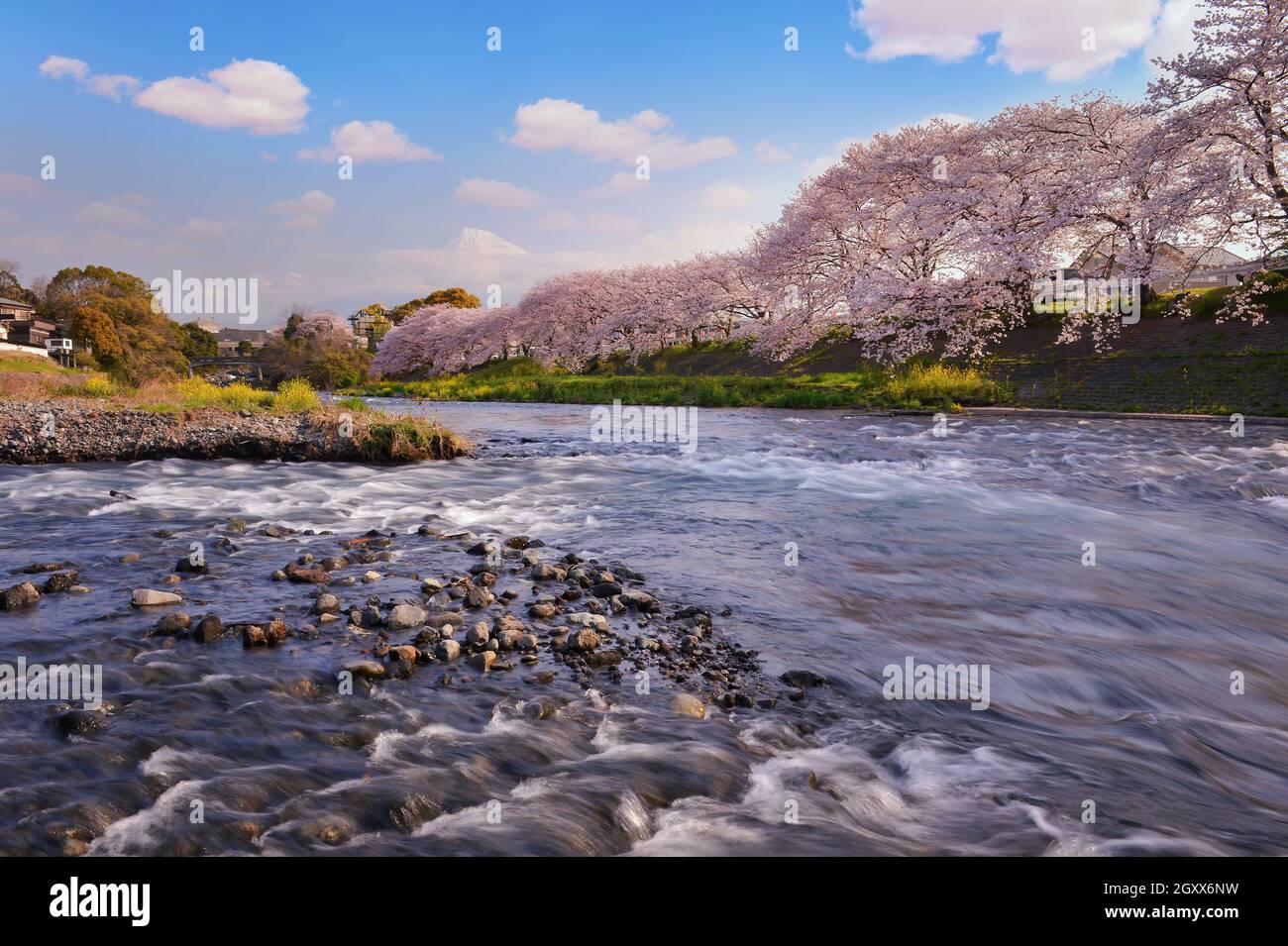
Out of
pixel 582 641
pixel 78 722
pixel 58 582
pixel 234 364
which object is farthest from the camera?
pixel 234 364

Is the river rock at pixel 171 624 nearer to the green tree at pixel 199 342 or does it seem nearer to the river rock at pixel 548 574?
the river rock at pixel 548 574

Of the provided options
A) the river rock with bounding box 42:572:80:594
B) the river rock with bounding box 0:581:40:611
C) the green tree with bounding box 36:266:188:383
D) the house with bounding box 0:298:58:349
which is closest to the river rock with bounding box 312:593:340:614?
the river rock with bounding box 0:581:40:611

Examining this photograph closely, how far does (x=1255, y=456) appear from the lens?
16641 mm

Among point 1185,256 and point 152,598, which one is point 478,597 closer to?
point 152,598

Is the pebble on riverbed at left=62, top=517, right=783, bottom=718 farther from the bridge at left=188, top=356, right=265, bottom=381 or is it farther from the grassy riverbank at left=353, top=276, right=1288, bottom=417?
the bridge at left=188, top=356, right=265, bottom=381

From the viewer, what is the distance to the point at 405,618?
21.5ft

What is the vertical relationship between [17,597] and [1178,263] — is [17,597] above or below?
below

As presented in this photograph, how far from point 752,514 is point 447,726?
27.5ft

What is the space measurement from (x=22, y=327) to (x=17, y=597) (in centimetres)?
8730

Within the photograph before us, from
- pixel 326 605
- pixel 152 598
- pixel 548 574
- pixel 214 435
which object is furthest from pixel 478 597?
pixel 214 435

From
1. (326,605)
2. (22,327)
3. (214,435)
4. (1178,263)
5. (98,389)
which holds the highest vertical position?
(22,327)

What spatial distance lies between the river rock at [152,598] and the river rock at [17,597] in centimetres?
86

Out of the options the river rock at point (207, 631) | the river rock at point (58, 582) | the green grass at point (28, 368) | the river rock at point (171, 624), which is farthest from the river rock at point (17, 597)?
the green grass at point (28, 368)

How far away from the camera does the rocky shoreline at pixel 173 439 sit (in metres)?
16.6
